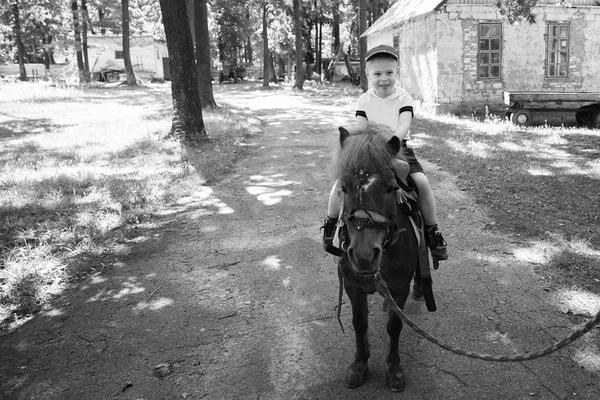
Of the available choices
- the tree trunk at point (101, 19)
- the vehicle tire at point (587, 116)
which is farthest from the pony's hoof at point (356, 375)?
the tree trunk at point (101, 19)

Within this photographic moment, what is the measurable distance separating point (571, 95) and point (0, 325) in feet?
51.8

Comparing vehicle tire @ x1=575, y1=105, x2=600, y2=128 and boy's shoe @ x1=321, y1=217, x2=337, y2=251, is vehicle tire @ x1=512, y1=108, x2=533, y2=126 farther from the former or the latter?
boy's shoe @ x1=321, y1=217, x2=337, y2=251

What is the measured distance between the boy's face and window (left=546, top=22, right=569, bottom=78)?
17066 millimetres

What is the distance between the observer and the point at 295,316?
13.4 feet

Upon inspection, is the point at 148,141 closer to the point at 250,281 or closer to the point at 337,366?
the point at 250,281

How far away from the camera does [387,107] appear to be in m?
3.79

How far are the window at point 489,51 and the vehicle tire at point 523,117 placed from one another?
A: 3573 mm

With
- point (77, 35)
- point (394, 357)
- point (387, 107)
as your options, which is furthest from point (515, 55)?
point (77, 35)

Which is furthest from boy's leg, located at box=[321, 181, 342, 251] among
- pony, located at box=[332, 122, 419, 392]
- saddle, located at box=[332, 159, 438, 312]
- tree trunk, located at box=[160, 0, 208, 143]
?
tree trunk, located at box=[160, 0, 208, 143]

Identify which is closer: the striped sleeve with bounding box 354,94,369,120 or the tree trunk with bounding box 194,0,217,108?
the striped sleeve with bounding box 354,94,369,120

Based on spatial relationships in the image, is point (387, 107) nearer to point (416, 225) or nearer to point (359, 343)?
point (416, 225)

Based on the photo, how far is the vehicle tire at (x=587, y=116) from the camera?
14.6 meters

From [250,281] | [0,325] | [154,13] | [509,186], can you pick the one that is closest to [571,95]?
[509,186]

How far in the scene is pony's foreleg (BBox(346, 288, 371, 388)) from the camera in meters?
3.14
